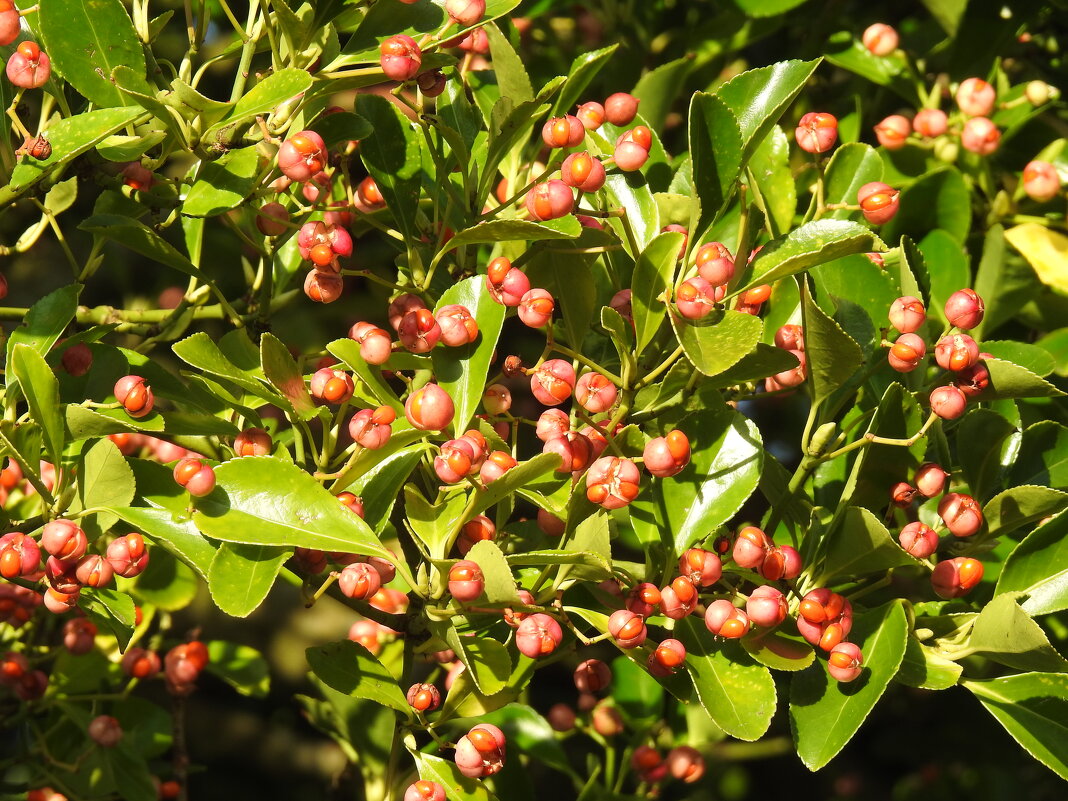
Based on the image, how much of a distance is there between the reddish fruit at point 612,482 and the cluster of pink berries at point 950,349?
0.99 ft

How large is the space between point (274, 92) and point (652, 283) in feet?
1.26

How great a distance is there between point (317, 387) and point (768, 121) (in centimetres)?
48

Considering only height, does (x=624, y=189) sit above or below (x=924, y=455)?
above

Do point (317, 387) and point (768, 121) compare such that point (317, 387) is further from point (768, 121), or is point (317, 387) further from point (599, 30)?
point (599, 30)

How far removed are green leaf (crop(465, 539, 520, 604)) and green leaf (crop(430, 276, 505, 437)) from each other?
0.12 m

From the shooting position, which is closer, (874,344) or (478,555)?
(478,555)

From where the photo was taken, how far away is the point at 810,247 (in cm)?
112

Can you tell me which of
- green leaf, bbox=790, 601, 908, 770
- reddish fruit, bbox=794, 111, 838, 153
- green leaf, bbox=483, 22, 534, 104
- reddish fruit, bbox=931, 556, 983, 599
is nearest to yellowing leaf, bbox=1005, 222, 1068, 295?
reddish fruit, bbox=794, 111, 838, 153

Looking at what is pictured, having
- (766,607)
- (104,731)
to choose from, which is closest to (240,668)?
(104,731)

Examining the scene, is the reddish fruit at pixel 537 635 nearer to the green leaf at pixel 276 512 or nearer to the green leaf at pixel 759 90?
the green leaf at pixel 276 512

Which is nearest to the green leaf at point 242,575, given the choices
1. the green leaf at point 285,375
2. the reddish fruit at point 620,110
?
the green leaf at point 285,375

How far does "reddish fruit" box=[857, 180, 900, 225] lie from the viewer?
129 cm

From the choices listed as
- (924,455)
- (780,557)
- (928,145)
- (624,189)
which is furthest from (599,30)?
(780,557)

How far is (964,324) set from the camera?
122 centimetres
